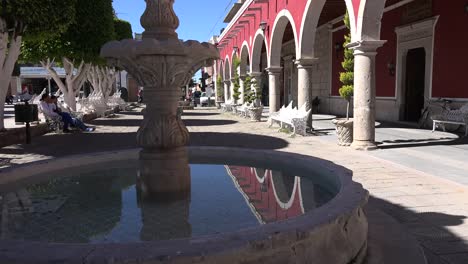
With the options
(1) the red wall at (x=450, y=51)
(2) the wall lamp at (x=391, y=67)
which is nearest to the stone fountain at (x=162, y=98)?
(1) the red wall at (x=450, y=51)

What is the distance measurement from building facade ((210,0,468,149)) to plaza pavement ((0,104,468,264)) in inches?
44.2

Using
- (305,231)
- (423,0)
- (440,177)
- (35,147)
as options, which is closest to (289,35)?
(423,0)

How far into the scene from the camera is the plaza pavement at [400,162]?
A: 3515 mm

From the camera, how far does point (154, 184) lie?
3.45 meters

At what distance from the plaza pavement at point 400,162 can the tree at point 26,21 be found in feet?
6.50

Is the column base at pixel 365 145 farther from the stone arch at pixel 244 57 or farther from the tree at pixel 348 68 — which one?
the stone arch at pixel 244 57

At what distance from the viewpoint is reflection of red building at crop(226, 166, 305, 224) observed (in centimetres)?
316

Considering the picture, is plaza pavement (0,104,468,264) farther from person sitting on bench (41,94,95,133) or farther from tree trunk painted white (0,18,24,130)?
tree trunk painted white (0,18,24,130)

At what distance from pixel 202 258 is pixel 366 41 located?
691cm

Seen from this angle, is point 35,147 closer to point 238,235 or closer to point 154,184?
point 154,184

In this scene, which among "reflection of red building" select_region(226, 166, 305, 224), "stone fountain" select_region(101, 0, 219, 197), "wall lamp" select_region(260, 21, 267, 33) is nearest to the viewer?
"reflection of red building" select_region(226, 166, 305, 224)

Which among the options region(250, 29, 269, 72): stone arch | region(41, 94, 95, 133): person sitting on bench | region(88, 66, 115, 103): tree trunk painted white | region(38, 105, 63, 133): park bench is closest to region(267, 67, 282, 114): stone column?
region(250, 29, 269, 72): stone arch

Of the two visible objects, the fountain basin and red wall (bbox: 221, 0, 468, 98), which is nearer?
the fountain basin

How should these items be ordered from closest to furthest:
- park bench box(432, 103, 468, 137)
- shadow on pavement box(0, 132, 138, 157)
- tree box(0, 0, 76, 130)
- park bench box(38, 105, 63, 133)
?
tree box(0, 0, 76, 130), shadow on pavement box(0, 132, 138, 157), park bench box(432, 103, 468, 137), park bench box(38, 105, 63, 133)
